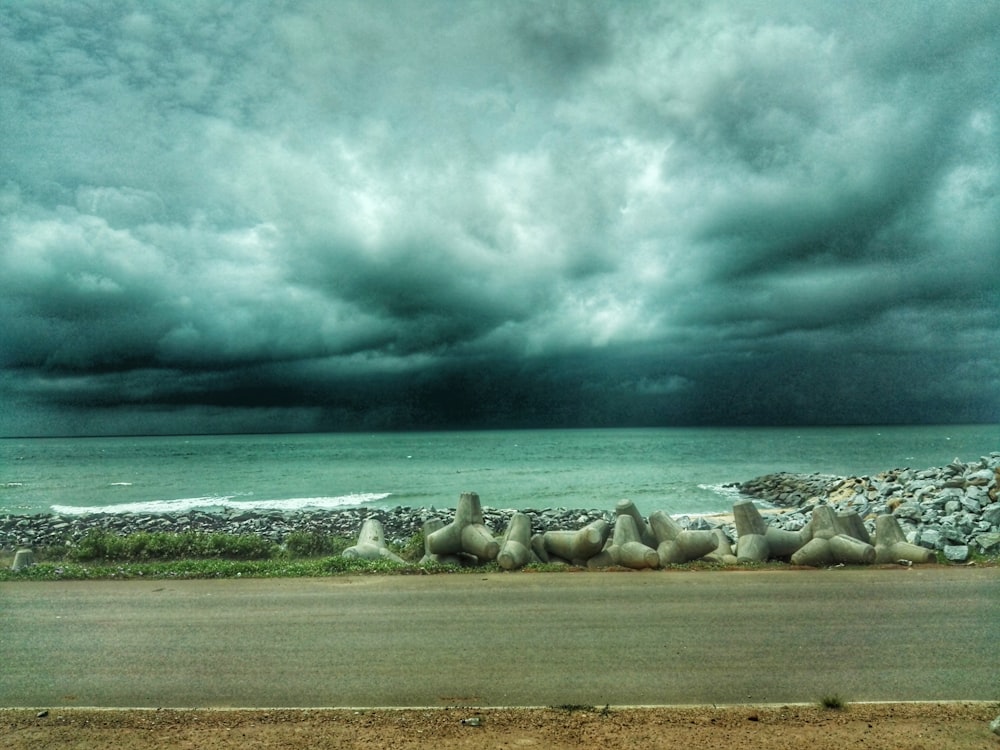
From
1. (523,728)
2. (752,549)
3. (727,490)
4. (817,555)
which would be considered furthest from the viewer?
(727,490)

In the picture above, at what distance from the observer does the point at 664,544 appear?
11.9 metres

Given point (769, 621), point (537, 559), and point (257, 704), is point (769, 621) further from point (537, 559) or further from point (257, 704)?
point (257, 704)

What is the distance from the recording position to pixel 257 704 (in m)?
5.84

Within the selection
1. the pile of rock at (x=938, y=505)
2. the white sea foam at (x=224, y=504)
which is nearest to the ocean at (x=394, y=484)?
the white sea foam at (x=224, y=504)

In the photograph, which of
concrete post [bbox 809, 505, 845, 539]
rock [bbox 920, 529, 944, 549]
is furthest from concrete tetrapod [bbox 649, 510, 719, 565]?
rock [bbox 920, 529, 944, 549]

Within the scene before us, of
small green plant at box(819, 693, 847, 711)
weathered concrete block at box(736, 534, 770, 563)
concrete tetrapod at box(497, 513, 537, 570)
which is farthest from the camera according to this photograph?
weathered concrete block at box(736, 534, 770, 563)

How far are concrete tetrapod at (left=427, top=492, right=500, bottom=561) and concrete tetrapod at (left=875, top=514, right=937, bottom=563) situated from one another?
6.45 metres

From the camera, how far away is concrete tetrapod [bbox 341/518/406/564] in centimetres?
1295

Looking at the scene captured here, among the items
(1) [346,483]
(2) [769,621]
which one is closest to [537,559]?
(2) [769,621]

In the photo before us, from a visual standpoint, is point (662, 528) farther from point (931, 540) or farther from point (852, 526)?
point (931, 540)

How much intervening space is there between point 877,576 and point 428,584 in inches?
267

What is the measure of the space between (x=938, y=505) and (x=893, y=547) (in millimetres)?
6703

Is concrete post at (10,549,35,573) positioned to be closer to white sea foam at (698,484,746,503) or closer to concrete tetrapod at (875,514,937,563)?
concrete tetrapod at (875,514,937,563)

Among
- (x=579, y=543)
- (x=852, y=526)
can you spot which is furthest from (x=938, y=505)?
(x=579, y=543)
